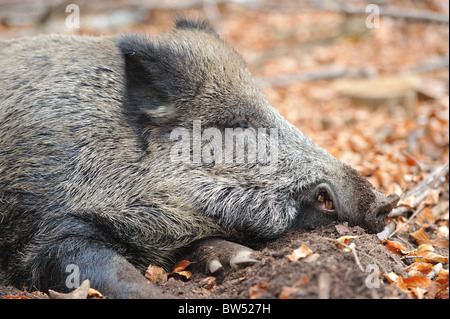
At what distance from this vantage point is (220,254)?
3543mm

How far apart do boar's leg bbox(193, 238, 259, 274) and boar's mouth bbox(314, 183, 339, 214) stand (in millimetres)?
610

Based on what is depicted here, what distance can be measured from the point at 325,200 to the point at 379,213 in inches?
15.0

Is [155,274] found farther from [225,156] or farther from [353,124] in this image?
[353,124]

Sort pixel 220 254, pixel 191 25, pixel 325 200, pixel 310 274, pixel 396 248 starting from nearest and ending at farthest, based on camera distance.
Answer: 1. pixel 310 274
2. pixel 220 254
3. pixel 325 200
4. pixel 396 248
5. pixel 191 25

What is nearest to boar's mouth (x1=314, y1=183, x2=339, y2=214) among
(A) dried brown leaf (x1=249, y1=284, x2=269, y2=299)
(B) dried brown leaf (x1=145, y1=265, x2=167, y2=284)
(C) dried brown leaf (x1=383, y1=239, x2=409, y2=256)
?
(C) dried brown leaf (x1=383, y1=239, x2=409, y2=256)

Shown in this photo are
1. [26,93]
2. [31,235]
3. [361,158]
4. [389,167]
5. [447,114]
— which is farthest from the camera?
[447,114]

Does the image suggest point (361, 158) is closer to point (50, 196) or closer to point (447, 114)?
point (447, 114)

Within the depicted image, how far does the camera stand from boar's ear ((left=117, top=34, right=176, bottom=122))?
3826 mm

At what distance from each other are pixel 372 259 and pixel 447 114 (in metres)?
4.61

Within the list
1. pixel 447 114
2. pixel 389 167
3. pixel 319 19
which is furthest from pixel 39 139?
pixel 319 19

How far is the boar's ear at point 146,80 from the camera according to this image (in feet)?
12.6

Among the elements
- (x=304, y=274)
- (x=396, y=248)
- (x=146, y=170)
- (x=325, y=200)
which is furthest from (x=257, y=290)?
(x=396, y=248)

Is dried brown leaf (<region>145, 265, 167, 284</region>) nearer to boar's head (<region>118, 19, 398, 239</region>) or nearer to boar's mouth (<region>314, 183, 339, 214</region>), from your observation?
boar's head (<region>118, 19, 398, 239</region>)

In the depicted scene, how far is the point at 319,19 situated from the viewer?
14430 millimetres
